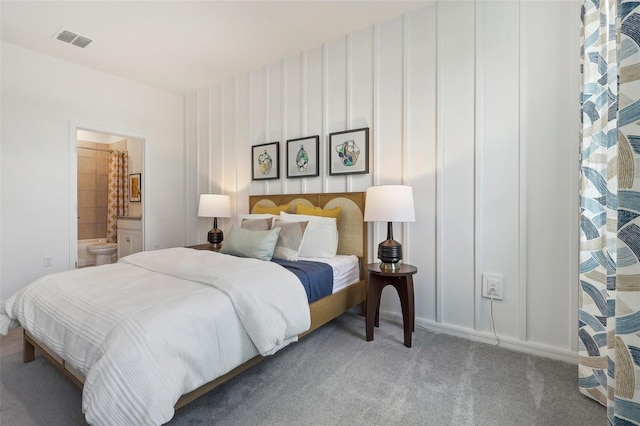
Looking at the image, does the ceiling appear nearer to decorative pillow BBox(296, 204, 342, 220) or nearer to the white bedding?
decorative pillow BBox(296, 204, 342, 220)

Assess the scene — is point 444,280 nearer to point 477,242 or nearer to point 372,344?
point 477,242

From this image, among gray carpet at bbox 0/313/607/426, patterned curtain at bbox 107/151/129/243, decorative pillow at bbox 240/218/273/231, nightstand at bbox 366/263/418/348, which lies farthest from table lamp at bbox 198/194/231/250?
patterned curtain at bbox 107/151/129/243

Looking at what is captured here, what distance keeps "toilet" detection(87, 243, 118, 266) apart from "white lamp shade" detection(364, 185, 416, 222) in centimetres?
455

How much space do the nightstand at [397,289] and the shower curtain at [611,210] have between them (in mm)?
952

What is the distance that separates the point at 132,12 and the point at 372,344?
3427 millimetres

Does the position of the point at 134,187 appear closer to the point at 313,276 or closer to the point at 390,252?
the point at 313,276

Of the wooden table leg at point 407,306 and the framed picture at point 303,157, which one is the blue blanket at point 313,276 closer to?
the wooden table leg at point 407,306

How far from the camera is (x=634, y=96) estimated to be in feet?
2.55

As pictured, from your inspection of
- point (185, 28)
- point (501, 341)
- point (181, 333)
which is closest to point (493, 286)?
point (501, 341)

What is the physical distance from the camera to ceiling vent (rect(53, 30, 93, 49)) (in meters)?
2.91

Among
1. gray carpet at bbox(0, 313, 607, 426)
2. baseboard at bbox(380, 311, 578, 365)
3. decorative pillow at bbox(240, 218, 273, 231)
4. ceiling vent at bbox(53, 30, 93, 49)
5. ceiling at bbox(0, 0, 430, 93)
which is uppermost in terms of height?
ceiling at bbox(0, 0, 430, 93)

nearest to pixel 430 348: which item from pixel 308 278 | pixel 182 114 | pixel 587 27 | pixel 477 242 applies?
pixel 477 242

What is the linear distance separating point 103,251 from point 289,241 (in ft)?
12.7

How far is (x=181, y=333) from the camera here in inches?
50.9
